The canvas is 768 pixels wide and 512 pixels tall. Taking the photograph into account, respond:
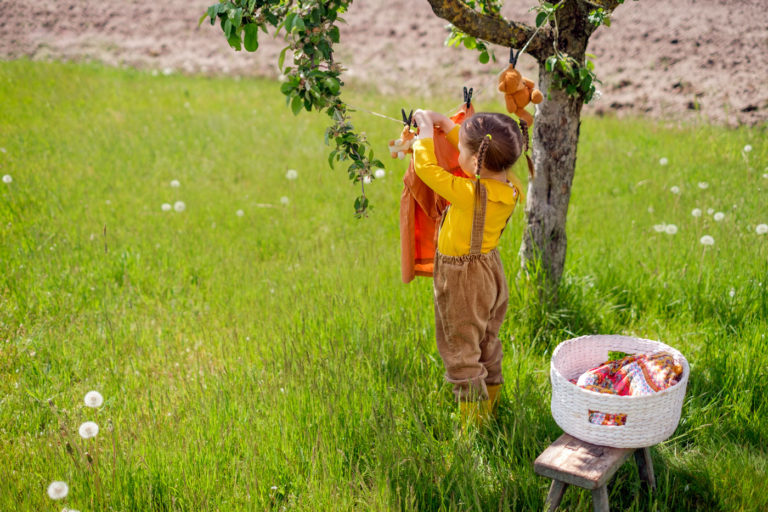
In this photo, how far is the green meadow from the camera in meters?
2.63

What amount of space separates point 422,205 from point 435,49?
846 centimetres

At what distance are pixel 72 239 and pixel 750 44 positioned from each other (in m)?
7.76

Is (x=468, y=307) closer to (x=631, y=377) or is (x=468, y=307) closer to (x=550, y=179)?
(x=631, y=377)

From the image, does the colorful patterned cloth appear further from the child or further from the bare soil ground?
the bare soil ground

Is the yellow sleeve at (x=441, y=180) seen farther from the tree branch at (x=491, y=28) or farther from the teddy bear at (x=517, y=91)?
the tree branch at (x=491, y=28)

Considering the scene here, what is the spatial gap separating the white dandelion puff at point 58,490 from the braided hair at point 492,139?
6.61 ft

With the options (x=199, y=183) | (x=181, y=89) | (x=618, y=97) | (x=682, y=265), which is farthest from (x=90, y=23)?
(x=682, y=265)

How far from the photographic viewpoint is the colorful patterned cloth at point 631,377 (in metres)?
2.38

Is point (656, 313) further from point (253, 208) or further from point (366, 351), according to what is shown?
point (253, 208)

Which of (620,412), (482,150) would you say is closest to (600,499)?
(620,412)

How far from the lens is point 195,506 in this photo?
8.40 feet

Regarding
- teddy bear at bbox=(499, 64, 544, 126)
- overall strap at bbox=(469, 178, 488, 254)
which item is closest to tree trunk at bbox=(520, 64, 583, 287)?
teddy bear at bbox=(499, 64, 544, 126)

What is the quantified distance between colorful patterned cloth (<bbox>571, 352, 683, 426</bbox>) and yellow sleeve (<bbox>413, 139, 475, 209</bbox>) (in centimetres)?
88

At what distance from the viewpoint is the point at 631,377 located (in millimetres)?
2574
